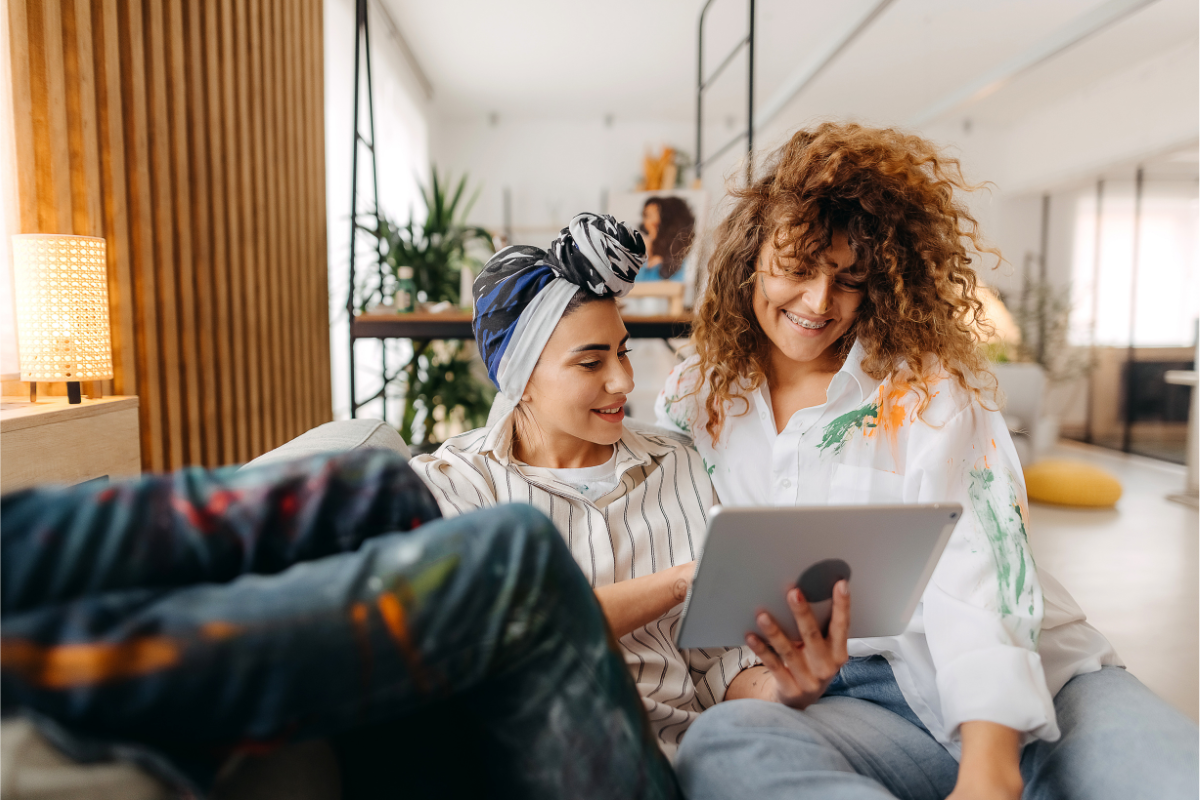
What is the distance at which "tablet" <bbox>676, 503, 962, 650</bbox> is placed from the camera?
2.49 ft

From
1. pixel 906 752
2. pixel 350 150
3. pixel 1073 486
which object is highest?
pixel 350 150

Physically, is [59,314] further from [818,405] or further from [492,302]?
[818,405]

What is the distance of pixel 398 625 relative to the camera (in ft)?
A: 2.04

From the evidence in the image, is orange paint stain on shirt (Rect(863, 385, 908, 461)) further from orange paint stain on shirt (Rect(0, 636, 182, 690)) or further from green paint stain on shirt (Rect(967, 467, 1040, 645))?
orange paint stain on shirt (Rect(0, 636, 182, 690))

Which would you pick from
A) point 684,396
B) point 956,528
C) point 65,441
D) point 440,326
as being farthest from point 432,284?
point 956,528

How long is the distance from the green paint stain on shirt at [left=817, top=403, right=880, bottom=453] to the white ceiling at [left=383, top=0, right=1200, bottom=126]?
3.88 meters

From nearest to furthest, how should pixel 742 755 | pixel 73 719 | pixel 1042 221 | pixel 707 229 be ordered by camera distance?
pixel 73 719 → pixel 742 755 → pixel 707 229 → pixel 1042 221

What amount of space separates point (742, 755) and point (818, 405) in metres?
0.61

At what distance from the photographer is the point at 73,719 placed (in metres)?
0.54

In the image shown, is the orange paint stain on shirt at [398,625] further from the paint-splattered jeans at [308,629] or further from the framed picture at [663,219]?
the framed picture at [663,219]

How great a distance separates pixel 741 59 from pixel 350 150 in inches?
122

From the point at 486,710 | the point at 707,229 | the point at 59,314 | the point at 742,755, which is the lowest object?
the point at 742,755

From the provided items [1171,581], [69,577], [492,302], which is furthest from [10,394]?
[1171,581]

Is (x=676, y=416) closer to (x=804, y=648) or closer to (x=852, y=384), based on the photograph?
(x=852, y=384)
